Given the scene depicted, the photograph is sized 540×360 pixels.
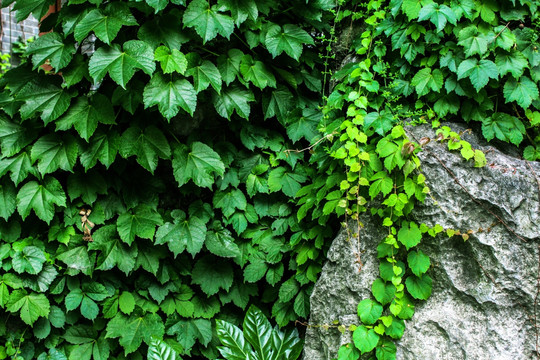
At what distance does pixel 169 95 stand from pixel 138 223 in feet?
2.33

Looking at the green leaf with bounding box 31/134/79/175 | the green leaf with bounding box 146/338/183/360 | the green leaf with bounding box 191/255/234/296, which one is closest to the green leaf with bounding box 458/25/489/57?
the green leaf with bounding box 191/255/234/296

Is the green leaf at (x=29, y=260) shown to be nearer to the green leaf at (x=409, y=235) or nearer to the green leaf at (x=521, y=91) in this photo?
the green leaf at (x=409, y=235)

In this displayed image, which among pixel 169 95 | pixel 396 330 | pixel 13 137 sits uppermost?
pixel 169 95

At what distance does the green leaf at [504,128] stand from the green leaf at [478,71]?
0.18 meters

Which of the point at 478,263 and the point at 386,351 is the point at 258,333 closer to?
the point at 386,351

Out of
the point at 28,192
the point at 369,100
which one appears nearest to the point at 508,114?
the point at 369,100

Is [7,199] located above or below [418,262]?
below

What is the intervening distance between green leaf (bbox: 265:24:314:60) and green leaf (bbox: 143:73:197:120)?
48 centimetres

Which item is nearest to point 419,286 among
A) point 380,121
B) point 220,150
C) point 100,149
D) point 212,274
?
point 380,121

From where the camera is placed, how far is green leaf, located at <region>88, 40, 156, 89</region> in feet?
5.93

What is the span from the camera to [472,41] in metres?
1.83

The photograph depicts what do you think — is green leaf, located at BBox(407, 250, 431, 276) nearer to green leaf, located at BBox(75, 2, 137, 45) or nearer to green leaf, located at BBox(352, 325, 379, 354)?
green leaf, located at BBox(352, 325, 379, 354)

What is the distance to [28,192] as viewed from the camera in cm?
206

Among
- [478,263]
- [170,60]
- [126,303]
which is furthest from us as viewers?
[126,303]
